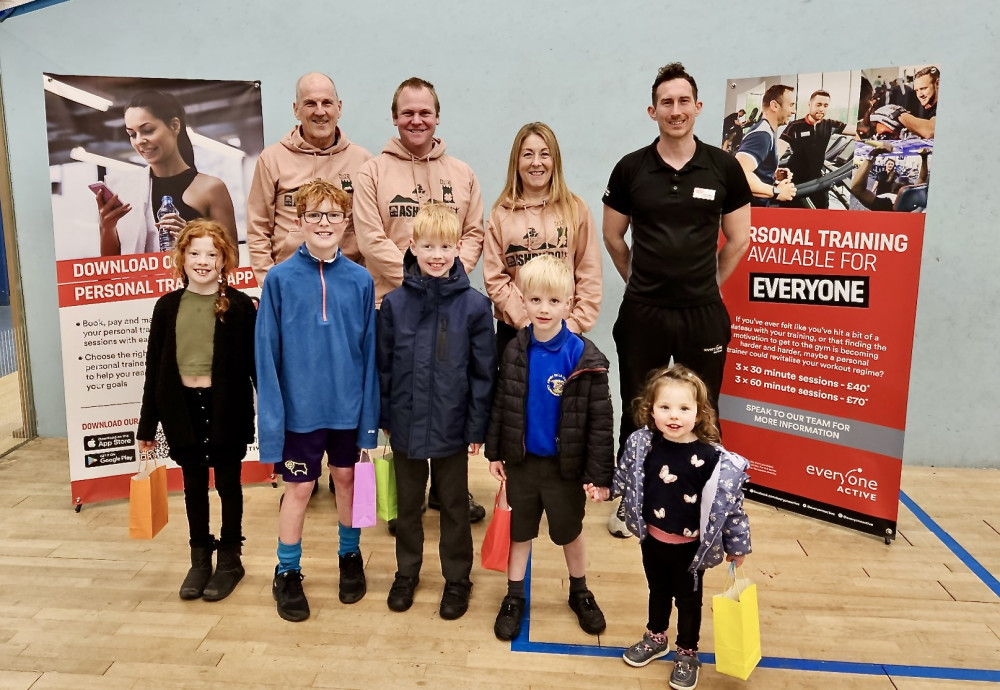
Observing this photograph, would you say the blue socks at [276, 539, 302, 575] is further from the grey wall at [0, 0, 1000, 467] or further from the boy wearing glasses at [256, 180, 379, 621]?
the grey wall at [0, 0, 1000, 467]

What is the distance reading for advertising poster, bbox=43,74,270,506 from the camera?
3.29m

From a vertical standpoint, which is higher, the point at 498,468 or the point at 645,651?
the point at 498,468

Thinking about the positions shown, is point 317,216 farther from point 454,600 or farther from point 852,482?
point 852,482

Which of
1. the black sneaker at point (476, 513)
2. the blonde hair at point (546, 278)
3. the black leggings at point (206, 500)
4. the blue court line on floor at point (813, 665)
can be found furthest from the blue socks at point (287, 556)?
the blonde hair at point (546, 278)

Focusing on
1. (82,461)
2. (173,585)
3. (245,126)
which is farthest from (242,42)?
(173,585)

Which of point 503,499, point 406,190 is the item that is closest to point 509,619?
point 503,499

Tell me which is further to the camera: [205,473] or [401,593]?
[205,473]

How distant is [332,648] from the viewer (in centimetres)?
235

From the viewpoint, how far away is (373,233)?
2895 mm

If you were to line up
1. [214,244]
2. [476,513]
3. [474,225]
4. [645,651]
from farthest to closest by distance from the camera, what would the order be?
[476,513], [474,225], [214,244], [645,651]

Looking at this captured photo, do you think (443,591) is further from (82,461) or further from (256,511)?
(82,461)

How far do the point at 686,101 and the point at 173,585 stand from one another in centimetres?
256

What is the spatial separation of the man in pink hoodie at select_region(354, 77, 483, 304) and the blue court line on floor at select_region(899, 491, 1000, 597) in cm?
226

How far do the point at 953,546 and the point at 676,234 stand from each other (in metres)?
1.75
